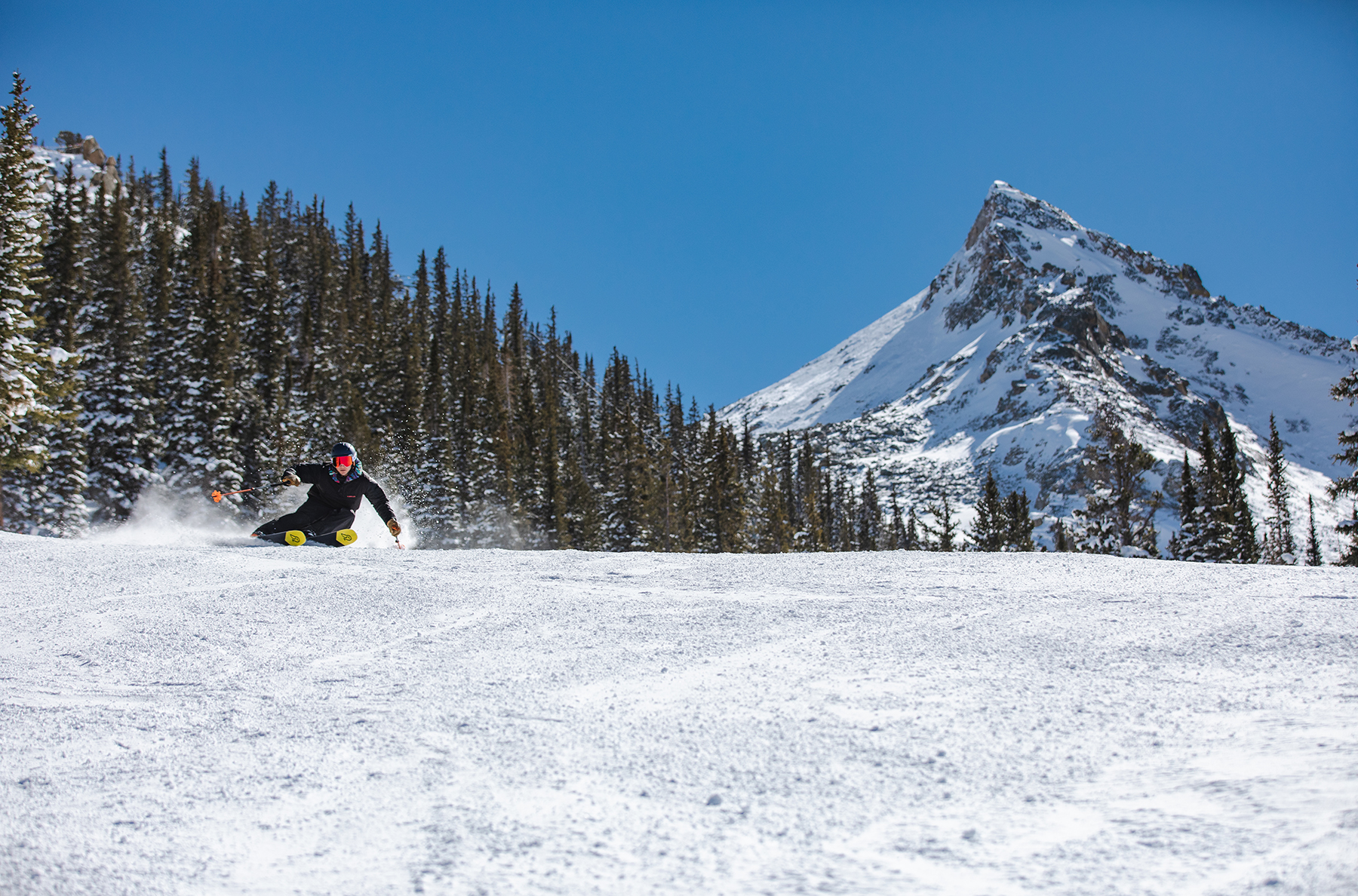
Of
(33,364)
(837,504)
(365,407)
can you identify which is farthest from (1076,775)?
(837,504)

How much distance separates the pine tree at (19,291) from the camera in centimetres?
1870

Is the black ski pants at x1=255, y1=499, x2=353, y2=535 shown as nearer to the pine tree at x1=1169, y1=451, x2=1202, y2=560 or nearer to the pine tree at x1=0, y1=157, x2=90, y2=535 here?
the pine tree at x1=0, y1=157, x2=90, y2=535

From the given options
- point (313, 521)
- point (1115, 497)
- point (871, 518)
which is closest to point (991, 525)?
point (1115, 497)

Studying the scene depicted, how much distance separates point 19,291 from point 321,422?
28.1 metres

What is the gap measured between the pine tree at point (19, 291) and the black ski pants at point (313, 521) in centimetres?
1278

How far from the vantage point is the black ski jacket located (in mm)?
11273

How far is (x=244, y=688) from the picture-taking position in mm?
4332

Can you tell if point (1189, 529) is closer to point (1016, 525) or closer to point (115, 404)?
point (1016, 525)

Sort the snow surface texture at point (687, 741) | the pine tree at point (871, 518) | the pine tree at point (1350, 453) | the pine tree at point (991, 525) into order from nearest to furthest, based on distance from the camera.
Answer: the snow surface texture at point (687, 741), the pine tree at point (1350, 453), the pine tree at point (991, 525), the pine tree at point (871, 518)

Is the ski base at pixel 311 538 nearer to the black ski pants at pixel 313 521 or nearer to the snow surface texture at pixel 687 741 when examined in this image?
the black ski pants at pixel 313 521

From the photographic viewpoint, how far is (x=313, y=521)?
1132 centimetres

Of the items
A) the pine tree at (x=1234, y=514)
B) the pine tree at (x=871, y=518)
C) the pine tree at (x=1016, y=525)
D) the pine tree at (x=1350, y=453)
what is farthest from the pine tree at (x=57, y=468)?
the pine tree at (x=871, y=518)

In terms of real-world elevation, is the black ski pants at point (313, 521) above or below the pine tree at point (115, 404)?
below

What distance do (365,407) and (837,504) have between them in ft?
209
